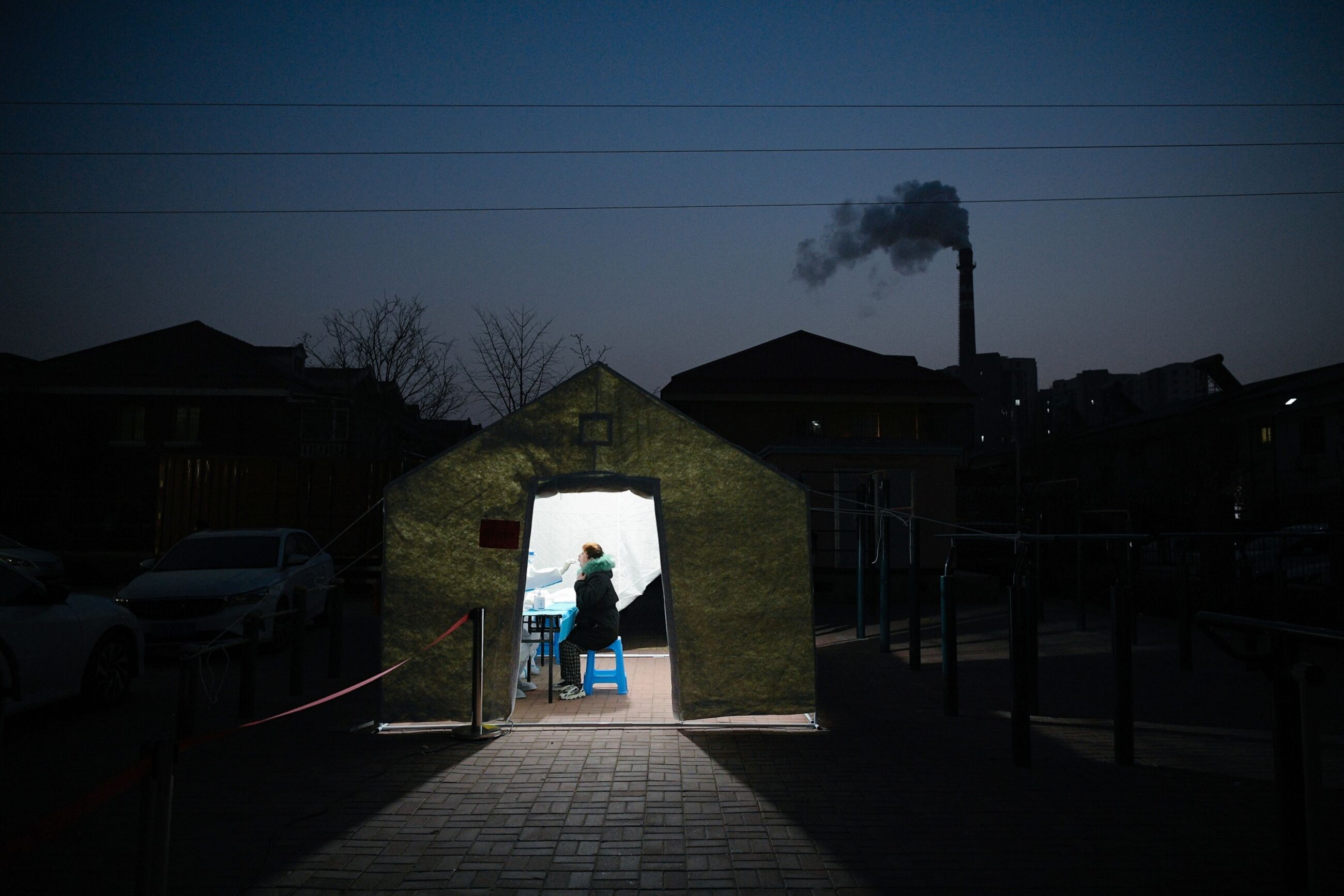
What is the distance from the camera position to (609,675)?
31.9 ft

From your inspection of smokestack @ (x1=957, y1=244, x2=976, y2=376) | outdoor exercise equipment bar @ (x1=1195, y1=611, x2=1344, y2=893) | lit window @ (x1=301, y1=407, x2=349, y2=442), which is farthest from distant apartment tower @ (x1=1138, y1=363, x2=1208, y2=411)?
outdoor exercise equipment bar @ (x1=1195, y1=611, x2=1344, y2=893)

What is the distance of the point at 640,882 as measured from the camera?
4.34 meters

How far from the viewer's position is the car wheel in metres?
8.04

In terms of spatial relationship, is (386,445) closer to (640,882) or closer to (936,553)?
(936,553)

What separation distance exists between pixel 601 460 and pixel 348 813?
11.1 ft

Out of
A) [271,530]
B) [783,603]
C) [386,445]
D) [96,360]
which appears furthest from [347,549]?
[96,360]

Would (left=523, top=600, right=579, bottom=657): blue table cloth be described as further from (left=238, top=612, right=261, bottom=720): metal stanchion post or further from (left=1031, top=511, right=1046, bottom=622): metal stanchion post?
(left=1031, top=511, right=1046, bottom=622): metal stanchion post

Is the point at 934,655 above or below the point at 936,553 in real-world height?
below

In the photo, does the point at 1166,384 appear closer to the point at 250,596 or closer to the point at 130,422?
the point at 130,422

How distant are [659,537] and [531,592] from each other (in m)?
3.76

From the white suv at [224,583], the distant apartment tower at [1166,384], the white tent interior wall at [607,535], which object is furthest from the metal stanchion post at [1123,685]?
the distant apartment tower at [1166,384]

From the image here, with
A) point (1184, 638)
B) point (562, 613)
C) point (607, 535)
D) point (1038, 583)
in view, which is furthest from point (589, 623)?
point (1038, 583)

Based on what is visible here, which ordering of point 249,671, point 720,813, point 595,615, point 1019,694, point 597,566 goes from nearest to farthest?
point 720,813 < point 1019,694 < point 249,671 < point 595,615 < point 597,566

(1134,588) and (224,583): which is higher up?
(224,583)
